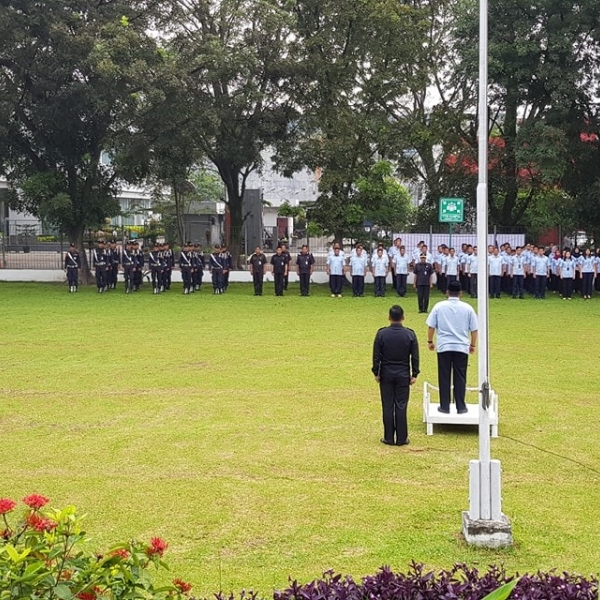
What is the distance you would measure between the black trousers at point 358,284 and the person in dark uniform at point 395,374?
1711 cm

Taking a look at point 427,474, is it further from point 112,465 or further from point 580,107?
point 580,107

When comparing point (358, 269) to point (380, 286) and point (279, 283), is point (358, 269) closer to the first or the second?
point (380, 286)

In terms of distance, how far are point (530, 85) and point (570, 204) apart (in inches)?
166

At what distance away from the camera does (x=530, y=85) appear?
1059 inches

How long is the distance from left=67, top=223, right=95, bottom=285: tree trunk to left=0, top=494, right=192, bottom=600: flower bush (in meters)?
26.5

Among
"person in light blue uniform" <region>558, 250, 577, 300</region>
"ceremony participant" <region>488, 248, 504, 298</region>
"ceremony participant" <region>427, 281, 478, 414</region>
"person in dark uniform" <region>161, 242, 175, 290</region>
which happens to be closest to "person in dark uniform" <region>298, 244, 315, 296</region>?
"person in dark uniform" <region>161, 242, 175, 290</region>

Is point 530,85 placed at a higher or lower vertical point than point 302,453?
higher

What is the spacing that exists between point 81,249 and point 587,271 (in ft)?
56.7

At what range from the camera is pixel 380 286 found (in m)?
25.9

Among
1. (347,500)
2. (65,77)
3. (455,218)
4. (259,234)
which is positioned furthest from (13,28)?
(347,500)

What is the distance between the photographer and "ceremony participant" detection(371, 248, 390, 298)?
25.7 meters

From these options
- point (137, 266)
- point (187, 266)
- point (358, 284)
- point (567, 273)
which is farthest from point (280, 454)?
point (137, 266)

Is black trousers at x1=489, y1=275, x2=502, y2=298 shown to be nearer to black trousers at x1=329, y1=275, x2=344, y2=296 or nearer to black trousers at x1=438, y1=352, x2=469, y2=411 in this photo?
black trousers at x1=329, y1=275, x2=344, y2=296

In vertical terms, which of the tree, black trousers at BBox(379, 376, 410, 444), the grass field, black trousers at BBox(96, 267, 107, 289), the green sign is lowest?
the grass field
